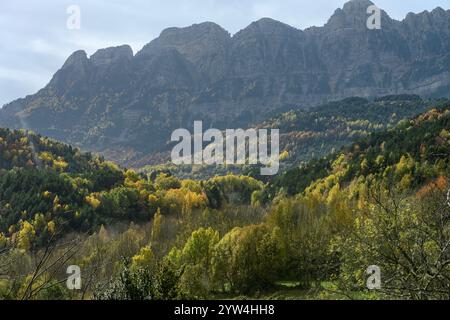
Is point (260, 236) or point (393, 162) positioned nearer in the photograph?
point (260, 236)

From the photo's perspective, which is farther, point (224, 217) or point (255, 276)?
point (224, 217)

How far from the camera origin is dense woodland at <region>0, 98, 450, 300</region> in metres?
15.2

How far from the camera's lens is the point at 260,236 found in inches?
3115

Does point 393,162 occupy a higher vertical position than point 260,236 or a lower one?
higher

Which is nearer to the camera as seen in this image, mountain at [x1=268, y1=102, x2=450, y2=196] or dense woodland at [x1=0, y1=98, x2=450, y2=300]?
dense woodland at [x1=0, y1=98, x2=450, y2=300]

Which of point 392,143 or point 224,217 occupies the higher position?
point 392,143

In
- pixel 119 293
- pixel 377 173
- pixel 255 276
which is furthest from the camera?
pixel 377 173

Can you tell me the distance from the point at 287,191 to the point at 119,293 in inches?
6321

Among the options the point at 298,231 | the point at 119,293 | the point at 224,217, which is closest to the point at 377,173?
the point at 224,217

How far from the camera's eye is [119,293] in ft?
111

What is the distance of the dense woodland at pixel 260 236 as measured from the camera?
49.8 feet
